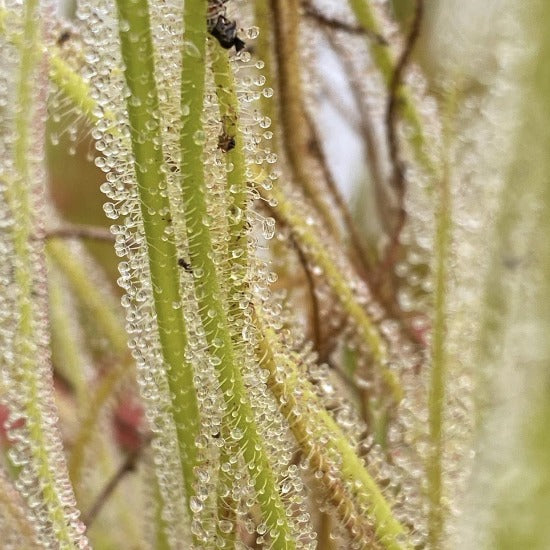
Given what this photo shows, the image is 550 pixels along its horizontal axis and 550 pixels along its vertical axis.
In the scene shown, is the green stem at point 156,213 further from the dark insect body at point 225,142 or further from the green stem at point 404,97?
the green stem at point 404,97

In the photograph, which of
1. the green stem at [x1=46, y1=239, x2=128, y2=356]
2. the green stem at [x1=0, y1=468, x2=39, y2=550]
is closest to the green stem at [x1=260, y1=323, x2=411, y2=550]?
the green stem at [x1=0, y1=468, x2=39, y2=550]

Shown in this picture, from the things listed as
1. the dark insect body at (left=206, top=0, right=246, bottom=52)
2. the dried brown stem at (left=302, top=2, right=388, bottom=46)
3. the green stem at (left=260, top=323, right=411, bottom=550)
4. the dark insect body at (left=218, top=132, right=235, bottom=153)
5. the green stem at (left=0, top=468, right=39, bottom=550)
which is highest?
the dried brown stem at (left=302, top=2, right=388, bottom=46)

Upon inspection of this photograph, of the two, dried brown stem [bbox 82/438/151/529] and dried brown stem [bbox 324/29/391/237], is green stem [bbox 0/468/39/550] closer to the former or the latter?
dried brown stem [bbox 82/438/151/529]

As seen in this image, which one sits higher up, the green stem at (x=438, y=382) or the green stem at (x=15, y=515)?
the green stem at (x=438, y=382)

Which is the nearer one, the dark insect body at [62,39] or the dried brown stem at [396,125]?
the dark insect body at [62,39]

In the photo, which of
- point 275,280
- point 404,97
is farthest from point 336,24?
point 275,280

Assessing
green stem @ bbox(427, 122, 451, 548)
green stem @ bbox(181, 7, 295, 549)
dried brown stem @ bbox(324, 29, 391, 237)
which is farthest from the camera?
dried brown stem @ bbox(324, 29, 391, 237)

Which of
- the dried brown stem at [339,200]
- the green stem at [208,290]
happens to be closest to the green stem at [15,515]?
the green stem at [208,290]

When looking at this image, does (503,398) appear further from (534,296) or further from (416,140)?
(416,140)
